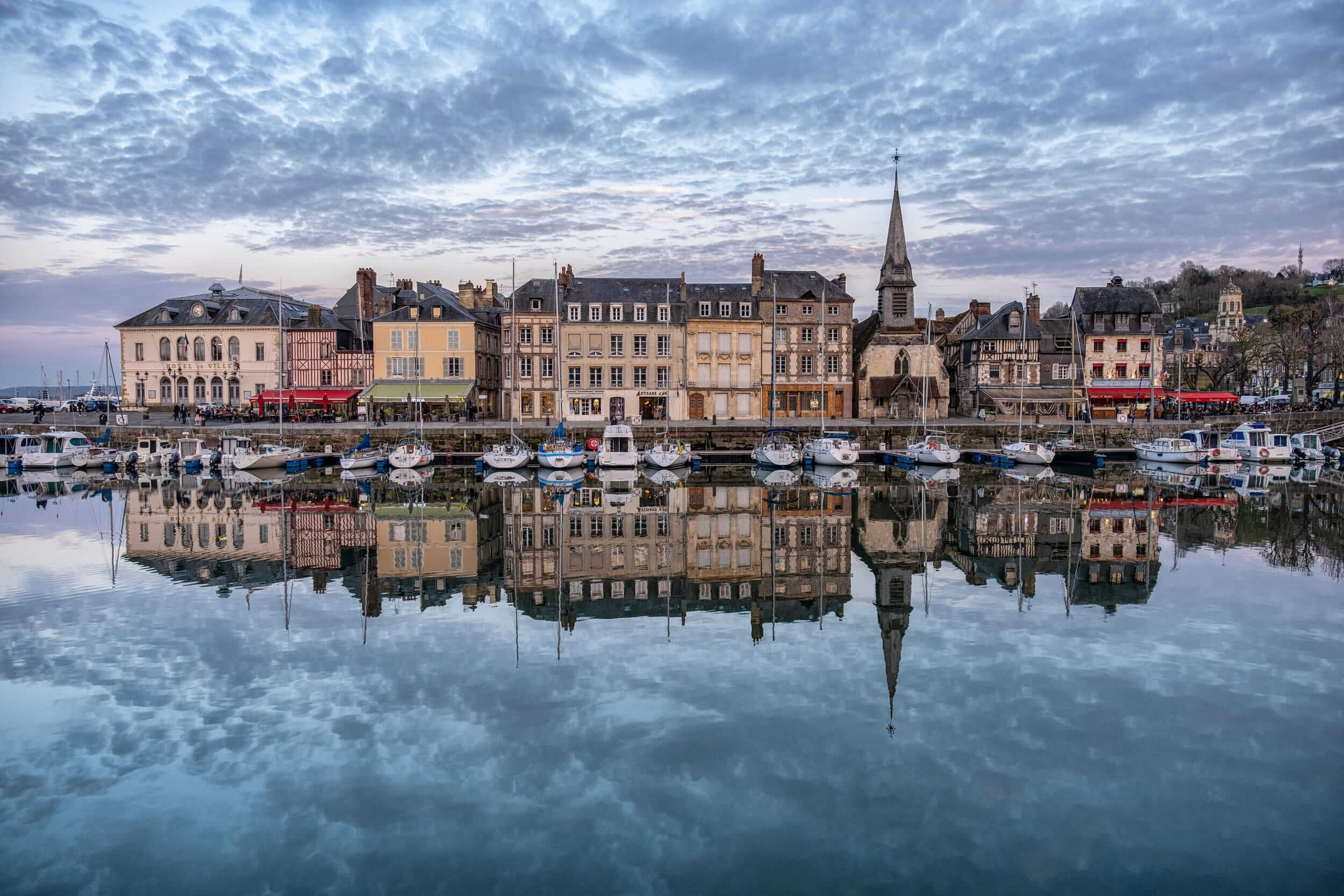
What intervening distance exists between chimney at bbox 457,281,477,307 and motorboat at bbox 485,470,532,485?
53.7 ft

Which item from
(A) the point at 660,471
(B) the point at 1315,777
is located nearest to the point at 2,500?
(A) the point at 660,471

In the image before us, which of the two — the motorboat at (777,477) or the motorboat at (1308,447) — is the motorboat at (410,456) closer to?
the motorboat at (777,477)

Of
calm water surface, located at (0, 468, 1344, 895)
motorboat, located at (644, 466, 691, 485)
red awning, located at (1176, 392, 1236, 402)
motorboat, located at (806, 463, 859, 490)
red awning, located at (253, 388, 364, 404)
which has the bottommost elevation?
calm water surface, located at (0, 468, 1344, 895)

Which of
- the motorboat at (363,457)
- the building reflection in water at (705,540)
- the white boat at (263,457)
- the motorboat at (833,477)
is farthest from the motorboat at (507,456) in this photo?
the motorboat at (833,477)

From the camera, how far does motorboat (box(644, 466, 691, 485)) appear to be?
33781mm

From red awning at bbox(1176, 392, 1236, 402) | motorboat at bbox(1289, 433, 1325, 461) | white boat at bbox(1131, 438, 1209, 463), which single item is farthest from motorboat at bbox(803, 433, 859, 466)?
red awning at bbox(1176, 392, 1236, 402)

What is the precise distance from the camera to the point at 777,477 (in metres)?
35.8

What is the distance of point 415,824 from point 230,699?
4079mm

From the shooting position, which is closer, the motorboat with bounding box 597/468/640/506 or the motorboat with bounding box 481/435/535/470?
the motorboat with bounding box 597/468/640/506

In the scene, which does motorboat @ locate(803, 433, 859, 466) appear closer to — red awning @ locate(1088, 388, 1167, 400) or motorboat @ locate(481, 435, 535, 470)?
motorboat @ locate(481, 435, 535, 470)

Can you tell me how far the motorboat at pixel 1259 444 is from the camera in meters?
42.0

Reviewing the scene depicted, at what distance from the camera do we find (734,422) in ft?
155

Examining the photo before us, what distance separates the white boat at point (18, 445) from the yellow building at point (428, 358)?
49.7ft

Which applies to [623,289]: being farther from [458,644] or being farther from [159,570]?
[458,644]
